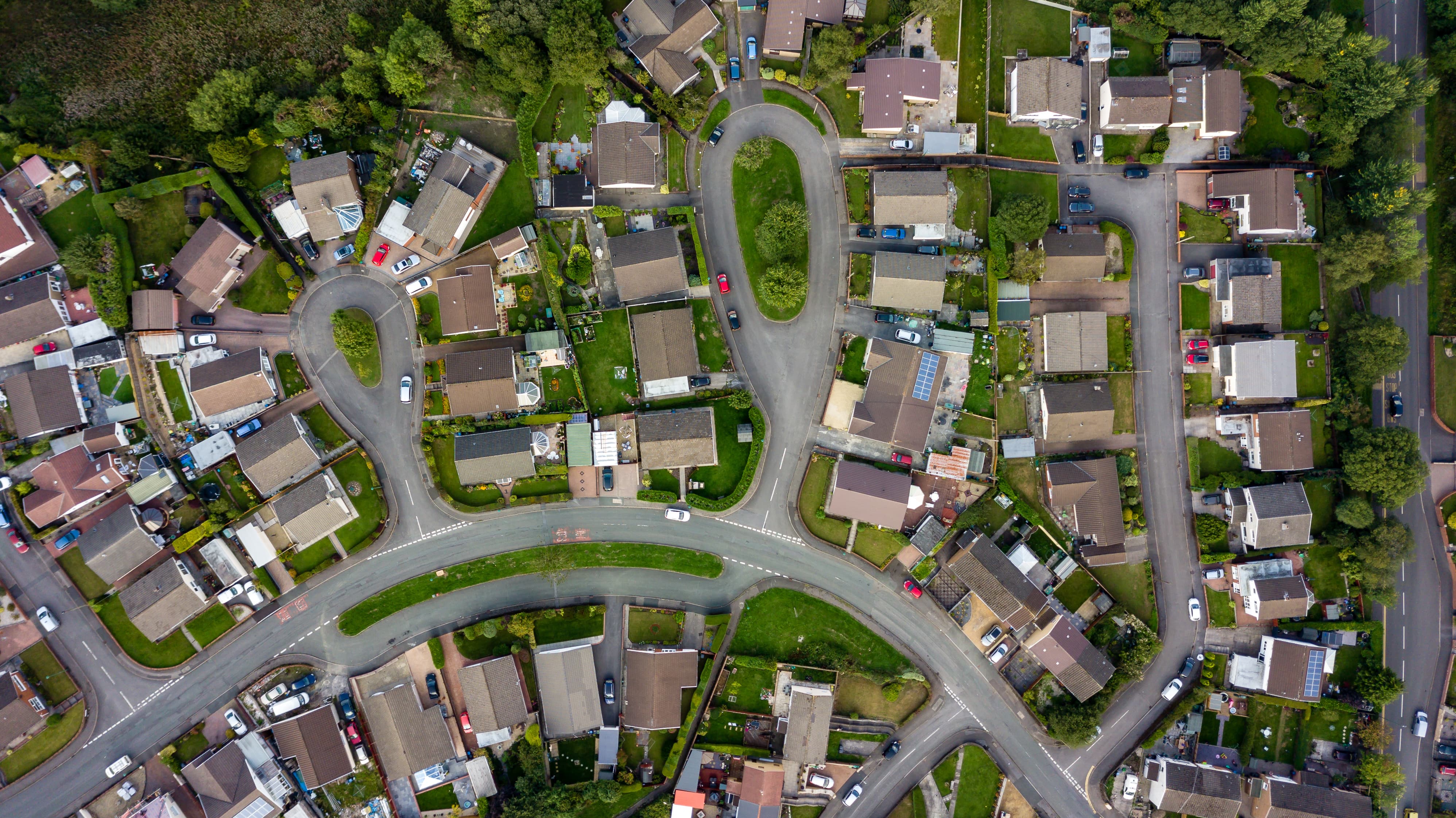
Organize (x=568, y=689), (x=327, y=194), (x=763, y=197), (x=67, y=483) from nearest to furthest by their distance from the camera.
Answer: (x=67, y=483) → (x=327, y=194) → (x=568, y=689) → (x=763, y=197)

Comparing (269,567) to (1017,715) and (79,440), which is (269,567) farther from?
(1017,715)

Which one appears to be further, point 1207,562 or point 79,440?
point 1207,562

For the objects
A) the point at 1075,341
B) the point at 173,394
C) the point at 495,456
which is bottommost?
the point at 495,456

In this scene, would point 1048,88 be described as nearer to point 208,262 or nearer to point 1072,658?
point 1072,658

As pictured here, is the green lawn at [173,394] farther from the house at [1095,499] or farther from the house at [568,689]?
the house at [1095,499]

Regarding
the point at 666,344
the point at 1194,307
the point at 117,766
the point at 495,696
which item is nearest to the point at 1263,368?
the point at 1194,307

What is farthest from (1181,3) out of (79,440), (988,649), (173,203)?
(79,440)

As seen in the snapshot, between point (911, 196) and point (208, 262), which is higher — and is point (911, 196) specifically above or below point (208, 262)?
above
